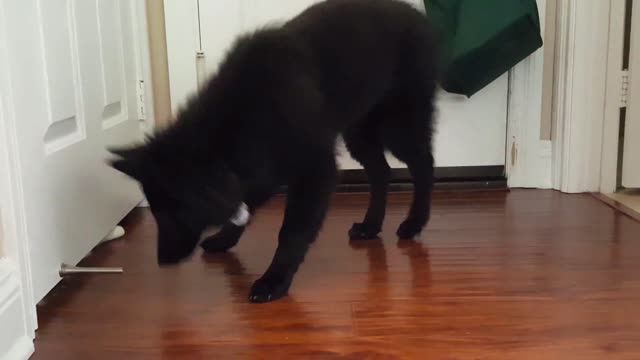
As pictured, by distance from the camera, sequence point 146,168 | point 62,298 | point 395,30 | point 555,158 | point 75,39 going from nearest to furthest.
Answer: point 146,168
point 62,298
point 75,39
point 395,30
point 555,158

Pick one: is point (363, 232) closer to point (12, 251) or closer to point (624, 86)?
point (12, 251)

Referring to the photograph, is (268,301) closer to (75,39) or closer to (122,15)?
(75,39)

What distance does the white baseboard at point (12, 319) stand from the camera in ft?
3.59

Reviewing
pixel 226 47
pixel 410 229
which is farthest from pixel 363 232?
pixel 226 47

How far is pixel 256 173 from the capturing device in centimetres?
131

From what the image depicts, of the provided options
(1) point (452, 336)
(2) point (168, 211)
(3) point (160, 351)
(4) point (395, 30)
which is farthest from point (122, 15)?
(1) point (452, 336)

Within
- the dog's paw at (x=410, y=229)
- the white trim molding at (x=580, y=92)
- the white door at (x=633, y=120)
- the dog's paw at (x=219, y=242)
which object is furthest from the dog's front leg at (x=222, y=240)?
the white door at (x=633, y=120)

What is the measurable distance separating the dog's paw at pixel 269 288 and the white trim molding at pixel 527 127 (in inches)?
48.5

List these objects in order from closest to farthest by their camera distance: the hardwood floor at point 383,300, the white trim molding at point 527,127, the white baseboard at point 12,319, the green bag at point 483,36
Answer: the white baseboard at point 12,319, the hardwood floor at point 383,300, the green bag at point 483,36, the white trim molding at point 527,127

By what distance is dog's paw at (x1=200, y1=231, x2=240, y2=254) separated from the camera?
175 cm

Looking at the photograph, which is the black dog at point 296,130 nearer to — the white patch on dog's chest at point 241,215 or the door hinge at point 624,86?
the white patch on dog's chest at point 241,215

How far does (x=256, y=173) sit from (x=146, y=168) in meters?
0.22

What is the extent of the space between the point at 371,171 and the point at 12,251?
3.28 ft

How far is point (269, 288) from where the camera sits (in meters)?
1.42
